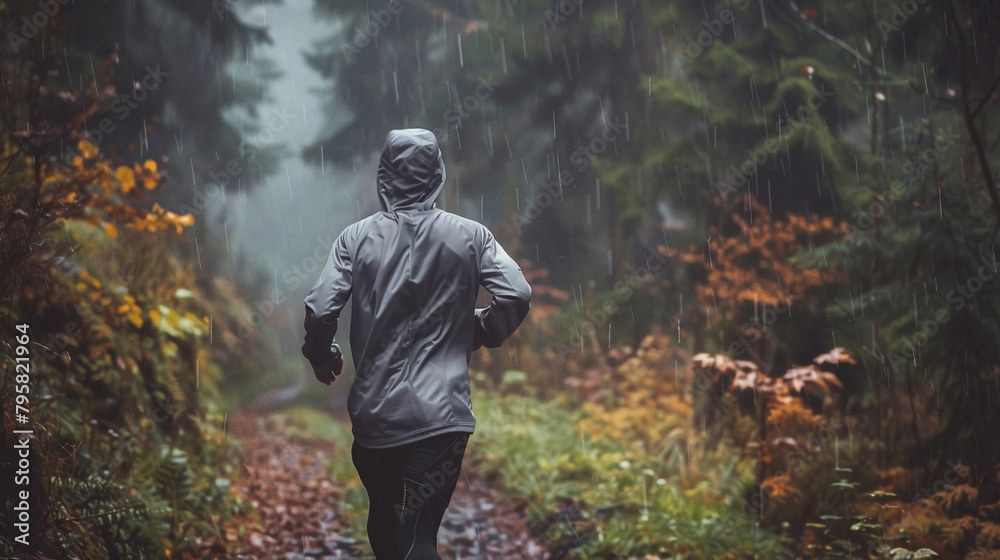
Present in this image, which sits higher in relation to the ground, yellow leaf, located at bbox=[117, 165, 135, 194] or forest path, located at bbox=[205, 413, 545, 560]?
yellow leaf, located at bbox=[117, 165, 135, 194]

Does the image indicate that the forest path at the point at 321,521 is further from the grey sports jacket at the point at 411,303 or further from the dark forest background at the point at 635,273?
the grey sports jacket at the point at 411,303

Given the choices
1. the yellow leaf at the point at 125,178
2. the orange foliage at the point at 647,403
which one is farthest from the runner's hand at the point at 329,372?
the orange foliage at the point at 647,403

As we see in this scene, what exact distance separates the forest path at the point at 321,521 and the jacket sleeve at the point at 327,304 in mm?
2483

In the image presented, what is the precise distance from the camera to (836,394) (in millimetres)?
6383

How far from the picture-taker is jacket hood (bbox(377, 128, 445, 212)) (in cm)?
343

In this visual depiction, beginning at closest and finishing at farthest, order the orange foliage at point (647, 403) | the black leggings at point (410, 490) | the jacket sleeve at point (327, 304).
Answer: the black leggings at point (410, 490) → the jacket sleeve at point (327, 304) → the orange foliage at point (647, 403)

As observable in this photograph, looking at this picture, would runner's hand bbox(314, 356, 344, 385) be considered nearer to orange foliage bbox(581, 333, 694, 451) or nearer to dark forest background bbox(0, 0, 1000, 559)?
dark forest background bbox(0, 0, 1000, 559)

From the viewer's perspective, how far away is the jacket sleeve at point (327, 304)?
10.3 feet

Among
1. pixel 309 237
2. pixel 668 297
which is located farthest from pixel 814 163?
pixel 309 237

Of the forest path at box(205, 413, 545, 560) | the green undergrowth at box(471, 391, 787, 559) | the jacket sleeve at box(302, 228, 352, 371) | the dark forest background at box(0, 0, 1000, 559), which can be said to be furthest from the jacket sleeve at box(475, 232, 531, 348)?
the forest path at box(205, 413, 545, 560)

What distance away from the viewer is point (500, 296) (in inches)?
132

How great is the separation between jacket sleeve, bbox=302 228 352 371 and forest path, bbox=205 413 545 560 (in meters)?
2.48

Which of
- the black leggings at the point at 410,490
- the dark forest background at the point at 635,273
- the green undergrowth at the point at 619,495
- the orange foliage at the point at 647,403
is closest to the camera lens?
the black leggings at the point at 410,490

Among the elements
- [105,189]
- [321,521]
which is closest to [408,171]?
[105,189]
